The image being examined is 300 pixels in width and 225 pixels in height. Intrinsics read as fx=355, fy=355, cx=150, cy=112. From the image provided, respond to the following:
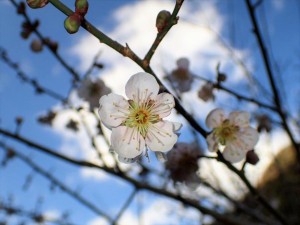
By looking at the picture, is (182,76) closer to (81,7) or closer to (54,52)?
(54,52)

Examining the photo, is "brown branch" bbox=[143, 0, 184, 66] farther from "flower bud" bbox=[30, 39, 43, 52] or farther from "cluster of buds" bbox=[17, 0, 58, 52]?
"flower bud" bbox=[30, 39, 43, 52]

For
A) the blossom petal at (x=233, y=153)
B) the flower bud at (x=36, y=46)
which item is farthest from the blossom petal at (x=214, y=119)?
the flower bud at (x=36, y=46)

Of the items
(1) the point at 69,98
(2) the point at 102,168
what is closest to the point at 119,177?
(2) the point at 102,168

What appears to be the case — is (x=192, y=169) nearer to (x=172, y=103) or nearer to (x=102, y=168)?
(x=102, y=168)

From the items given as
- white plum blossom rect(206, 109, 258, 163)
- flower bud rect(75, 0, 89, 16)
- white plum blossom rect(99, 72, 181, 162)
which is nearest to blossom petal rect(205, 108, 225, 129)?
white plum blossom rect(206, 109, 258, 163)

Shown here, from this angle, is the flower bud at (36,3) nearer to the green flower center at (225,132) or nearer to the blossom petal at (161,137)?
the blossom petal at (161,137)
